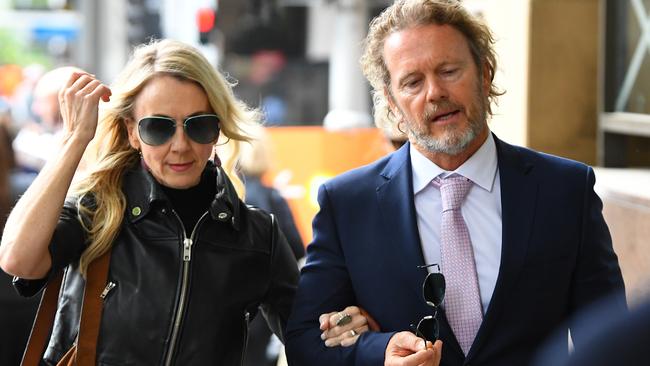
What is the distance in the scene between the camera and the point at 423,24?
131 inches

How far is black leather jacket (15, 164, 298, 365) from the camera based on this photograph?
324 cm

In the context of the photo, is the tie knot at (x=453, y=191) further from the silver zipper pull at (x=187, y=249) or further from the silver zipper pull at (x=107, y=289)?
the silver zipper pull at (x=107, y=289)

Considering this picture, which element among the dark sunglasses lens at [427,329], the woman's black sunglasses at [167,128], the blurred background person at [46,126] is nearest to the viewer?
the dark sunglasses lens at [427,329]

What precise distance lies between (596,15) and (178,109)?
3345 millimetres

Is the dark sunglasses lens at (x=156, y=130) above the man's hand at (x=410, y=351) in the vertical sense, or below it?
above

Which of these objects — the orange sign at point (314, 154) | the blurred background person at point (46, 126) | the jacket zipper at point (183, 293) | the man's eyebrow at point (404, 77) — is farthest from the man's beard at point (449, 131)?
the orange sign at point (314, 154)

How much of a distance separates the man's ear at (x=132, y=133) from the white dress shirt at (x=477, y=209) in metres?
0.88

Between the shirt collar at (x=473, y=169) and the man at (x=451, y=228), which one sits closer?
the man at (x=451, y=228)

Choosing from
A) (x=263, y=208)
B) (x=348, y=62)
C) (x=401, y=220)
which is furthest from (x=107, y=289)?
(x=348, y=62)

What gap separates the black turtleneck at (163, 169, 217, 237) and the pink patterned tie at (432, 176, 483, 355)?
0.79 metres

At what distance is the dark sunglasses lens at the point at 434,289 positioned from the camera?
118 inches

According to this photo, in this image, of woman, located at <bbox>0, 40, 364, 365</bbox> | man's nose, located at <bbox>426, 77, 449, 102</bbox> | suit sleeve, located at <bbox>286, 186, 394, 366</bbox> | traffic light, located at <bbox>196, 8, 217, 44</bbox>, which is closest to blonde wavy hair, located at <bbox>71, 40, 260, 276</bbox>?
woman, located at <bbox>0, 40, 364, 365</bbox>

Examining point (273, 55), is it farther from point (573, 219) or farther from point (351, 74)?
point (573, 219)

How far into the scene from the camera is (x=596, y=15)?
19.7 feet
